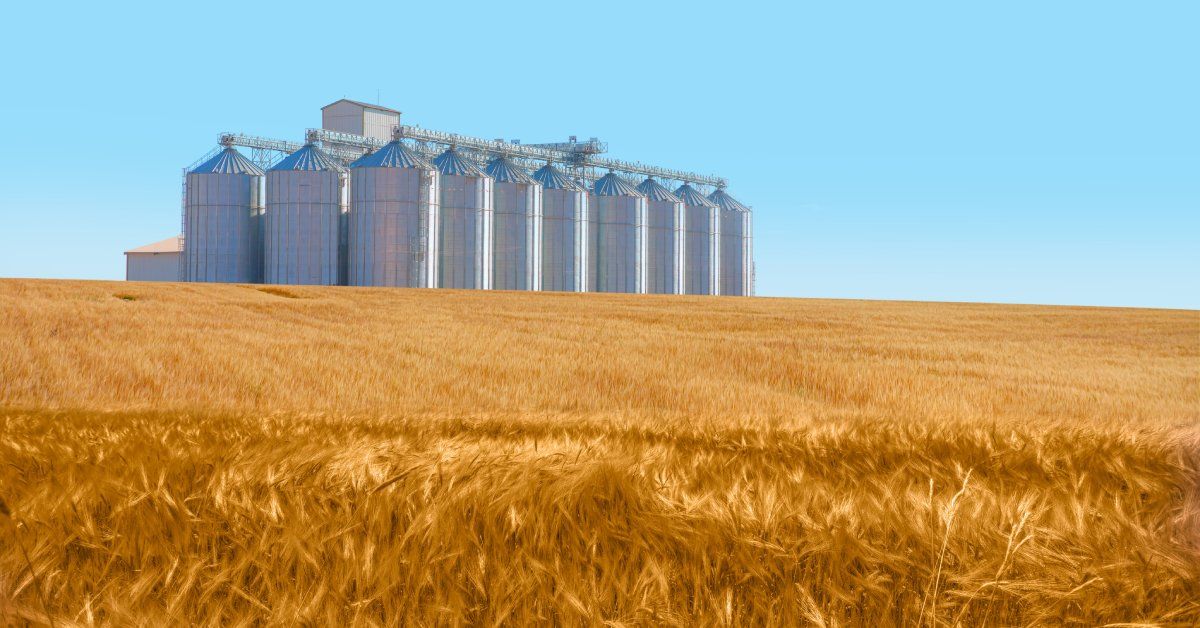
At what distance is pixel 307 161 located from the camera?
1683 inches

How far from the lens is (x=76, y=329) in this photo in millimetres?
10016

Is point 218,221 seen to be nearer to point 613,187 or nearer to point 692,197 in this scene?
point 613,187

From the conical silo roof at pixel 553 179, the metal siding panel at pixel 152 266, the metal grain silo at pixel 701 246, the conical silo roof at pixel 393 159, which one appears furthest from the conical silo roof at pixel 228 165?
the metal grain silo at pixel 701 246

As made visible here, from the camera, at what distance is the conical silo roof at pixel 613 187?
2050 inches

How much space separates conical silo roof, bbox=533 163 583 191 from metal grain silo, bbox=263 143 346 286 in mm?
11917

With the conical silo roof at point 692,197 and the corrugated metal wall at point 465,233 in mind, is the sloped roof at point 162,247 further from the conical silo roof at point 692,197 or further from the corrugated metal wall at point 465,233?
the conical silo roof at point 692,197

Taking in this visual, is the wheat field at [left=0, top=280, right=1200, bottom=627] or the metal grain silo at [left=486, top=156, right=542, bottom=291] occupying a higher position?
the metal grain silo at [left=486, top=156, right=542, bottom=291]

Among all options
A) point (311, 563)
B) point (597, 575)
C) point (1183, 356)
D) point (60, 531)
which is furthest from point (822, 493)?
point (1183, 356)

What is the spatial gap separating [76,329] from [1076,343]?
14.7 metres

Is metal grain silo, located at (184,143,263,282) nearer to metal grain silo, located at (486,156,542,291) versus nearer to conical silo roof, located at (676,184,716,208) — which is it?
metal grain silo, located at (486,156,542,291)

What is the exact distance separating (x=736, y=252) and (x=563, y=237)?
47.1 ft

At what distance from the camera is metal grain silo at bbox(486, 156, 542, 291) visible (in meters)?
46.2

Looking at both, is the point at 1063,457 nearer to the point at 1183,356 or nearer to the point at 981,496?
the point at 981,496

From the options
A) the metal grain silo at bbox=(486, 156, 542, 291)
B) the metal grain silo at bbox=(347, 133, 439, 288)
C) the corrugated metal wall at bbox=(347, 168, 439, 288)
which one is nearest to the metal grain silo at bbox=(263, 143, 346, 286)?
the metal grain silo at bbox=(347, 133, 439, 288)
